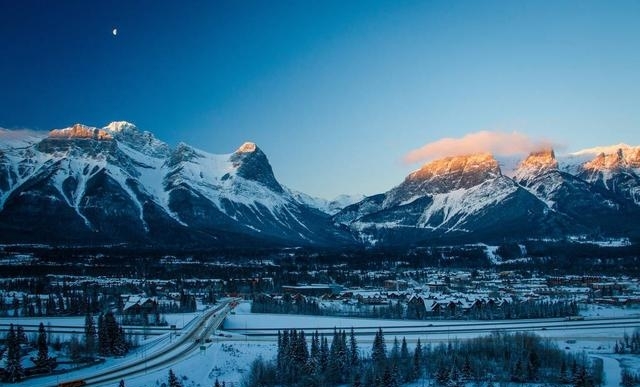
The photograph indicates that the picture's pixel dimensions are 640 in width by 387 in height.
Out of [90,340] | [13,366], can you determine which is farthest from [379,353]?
[13,366]

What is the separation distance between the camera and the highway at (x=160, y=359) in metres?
66.1

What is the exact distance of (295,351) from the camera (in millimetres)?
73938

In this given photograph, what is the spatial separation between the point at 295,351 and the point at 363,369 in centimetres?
775

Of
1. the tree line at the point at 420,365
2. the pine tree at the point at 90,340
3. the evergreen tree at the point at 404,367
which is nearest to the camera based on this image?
the tree line at the point at 420,365

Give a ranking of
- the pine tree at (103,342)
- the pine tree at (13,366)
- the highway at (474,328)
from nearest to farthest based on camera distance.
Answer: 1. the pine tree at (13,366)
2. the pine tree at (103,342)
3. the highway at (474,328)

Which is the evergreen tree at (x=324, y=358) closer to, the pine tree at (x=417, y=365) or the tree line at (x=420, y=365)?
the tree line at (x=420, y=365)

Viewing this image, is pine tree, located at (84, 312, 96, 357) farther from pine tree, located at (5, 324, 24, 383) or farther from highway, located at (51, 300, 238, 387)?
pine tree, located at (5, 324, 24, 383)

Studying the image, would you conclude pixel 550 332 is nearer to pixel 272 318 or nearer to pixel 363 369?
pixel 363 369

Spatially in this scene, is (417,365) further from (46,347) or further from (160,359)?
(46,347)

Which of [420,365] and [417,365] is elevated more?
[417,365]

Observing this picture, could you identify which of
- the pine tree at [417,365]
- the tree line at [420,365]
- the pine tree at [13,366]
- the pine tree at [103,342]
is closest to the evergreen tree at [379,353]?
the tree line at [420,365]

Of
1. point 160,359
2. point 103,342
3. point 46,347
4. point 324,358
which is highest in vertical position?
point 46,347

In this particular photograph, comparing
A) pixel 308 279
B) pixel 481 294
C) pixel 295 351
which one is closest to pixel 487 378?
pixel 295 351

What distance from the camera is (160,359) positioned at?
75.2 m
